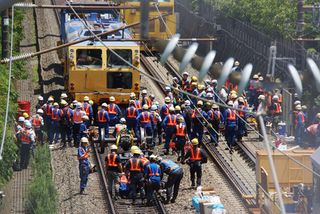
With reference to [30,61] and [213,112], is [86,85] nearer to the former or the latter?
[213,112]

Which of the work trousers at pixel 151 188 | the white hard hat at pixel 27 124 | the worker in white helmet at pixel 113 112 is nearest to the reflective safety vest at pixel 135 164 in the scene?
the work trousers at pixel 151 188

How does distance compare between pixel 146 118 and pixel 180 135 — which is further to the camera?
pixel 146 118

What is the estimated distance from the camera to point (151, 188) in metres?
23.6

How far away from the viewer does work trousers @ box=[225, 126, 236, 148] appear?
93.0ft

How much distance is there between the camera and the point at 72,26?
3312 centimetres

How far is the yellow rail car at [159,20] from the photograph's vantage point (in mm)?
16417

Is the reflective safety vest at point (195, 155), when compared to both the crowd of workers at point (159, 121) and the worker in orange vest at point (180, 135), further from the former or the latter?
the worker in orange vest at point (180, 135)

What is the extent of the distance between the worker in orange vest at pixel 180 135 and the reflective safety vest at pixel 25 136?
3.55 m

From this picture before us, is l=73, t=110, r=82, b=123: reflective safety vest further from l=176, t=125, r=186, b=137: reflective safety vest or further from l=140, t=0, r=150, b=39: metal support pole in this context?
l=140, t=0, r=150, b=39: metal support pole

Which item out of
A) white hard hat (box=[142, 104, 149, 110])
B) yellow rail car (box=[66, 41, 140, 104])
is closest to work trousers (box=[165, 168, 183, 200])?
white hard hat (box=[142, 104, 149, 110])

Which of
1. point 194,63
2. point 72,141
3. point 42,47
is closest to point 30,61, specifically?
point 42,47

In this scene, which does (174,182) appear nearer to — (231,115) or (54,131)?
(231,115)

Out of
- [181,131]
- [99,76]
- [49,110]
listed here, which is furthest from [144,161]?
[99,76]

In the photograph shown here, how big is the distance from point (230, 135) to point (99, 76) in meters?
4.96
